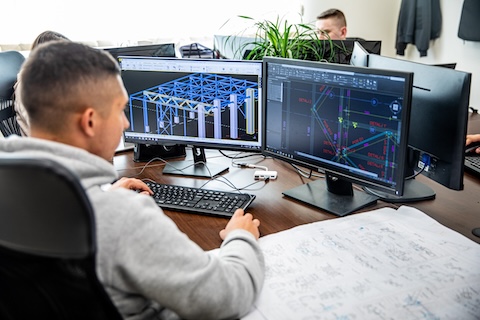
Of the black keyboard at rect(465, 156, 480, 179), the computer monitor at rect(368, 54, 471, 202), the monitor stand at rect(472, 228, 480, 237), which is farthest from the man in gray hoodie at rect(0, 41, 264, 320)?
the black keyboard at rect(465, 156, 480, 179)

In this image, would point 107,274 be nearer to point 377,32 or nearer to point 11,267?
point 11,267

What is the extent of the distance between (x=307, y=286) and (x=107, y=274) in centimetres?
46

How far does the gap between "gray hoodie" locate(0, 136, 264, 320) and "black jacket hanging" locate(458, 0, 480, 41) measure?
3.56 metres

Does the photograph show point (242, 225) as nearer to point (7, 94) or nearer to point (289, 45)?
point (289, 45)

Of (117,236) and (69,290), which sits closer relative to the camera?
(69,290)

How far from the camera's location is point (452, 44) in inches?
166

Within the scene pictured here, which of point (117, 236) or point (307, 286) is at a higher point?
point (117, 236)

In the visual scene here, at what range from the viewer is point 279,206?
1509mm

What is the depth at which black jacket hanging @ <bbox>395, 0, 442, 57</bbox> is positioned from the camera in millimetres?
4238

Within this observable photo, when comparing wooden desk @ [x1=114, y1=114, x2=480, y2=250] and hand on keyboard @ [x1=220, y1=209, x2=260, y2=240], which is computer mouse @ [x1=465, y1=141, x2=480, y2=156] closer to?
wooden desk @ [x1=114, y1=114, x2=480, y2=250]

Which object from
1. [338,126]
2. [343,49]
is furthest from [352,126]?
[343,49]

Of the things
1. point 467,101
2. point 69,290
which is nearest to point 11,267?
point 69,290

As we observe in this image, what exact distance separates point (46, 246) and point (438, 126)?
120cm

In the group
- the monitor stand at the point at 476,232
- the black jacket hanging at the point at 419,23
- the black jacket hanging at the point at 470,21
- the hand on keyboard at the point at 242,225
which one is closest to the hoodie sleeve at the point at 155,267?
the hand on keyboard at the point at 242,225
